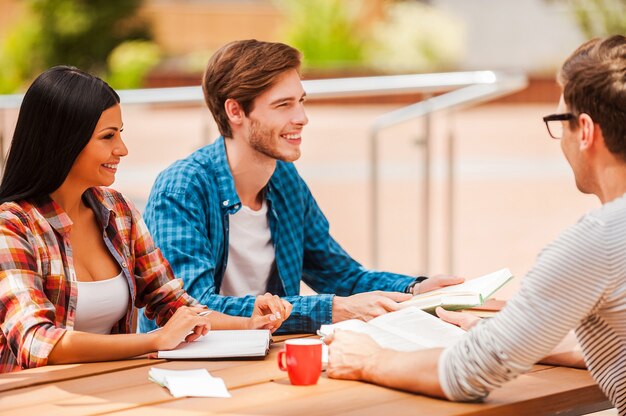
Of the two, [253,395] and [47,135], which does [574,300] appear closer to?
[253,395]

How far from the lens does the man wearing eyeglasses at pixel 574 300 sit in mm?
1979

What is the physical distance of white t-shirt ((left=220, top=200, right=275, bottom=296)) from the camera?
3293 millimetres

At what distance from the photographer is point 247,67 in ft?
10.6

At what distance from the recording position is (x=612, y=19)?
17.8 m

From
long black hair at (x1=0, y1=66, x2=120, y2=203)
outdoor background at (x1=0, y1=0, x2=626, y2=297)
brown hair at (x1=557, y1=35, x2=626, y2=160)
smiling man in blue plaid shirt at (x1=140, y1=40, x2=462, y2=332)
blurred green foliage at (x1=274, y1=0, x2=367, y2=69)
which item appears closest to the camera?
brown hair at (x1=557, y1=35, x2=626, y2=160)

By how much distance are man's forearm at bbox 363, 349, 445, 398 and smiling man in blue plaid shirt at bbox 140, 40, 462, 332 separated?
0.87 metres

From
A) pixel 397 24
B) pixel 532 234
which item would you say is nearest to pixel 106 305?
pixel 532 234

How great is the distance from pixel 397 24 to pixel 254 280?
1733 cm

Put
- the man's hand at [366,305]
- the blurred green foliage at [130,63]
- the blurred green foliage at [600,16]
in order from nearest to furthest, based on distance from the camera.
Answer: the man's hand at [366,305] → the blurred green foliage at [130,63] → the blurred green foliage at [600,16]

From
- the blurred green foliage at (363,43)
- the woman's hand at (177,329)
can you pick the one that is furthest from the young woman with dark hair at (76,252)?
the blurred green foliage at (363,43)

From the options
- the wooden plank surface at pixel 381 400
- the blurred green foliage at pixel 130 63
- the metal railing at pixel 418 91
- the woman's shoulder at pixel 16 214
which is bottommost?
the wooden plank surface at pixel 381 400

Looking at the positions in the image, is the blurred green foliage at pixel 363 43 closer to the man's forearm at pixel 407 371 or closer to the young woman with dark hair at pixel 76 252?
the young woman with dark hair at pixel 76 252

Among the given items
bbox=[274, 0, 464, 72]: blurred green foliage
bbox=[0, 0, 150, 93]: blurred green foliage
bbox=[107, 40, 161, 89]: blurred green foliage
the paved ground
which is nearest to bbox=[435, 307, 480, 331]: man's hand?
the paved ground

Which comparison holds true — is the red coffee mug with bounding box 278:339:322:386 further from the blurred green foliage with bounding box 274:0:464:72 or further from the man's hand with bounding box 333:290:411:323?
the blurred green foliage with bounding box 274:0:464:72
